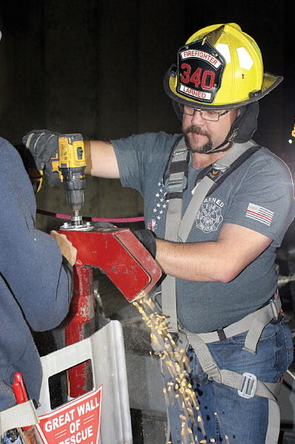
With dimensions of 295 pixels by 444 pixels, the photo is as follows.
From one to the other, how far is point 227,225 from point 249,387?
0.70 metres

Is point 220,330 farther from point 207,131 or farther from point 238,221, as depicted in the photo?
point 207,131

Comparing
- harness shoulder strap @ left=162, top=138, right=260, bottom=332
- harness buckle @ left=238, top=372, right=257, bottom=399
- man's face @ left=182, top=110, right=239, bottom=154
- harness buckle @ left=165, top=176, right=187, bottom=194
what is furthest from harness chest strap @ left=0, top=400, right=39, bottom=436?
man's face @ left=182, top=110, right=239, bottom=154

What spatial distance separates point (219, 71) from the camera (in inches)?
95.0

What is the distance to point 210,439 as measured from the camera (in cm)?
260

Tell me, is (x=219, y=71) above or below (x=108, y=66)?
above

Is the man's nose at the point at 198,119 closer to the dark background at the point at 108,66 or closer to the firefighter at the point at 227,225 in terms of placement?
the firefighter at the point at 227,225

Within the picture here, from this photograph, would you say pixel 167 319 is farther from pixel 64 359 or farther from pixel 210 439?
pixel 64 359

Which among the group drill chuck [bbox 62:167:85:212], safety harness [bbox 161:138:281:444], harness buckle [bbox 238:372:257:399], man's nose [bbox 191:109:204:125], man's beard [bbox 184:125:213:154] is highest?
man's nose [bbox 191:109:204:125]

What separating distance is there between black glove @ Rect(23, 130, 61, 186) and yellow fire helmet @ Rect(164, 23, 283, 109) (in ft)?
2.13

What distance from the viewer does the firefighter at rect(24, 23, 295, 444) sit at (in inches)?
94.8

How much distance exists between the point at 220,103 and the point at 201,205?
442 millimetres

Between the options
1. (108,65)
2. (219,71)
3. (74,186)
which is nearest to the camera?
(74,186)

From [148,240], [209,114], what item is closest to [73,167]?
[148,240]

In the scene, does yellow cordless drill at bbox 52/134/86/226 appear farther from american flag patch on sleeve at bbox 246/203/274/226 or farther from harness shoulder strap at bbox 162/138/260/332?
american flag patch on sleeve at bbox 246/203/274/226
